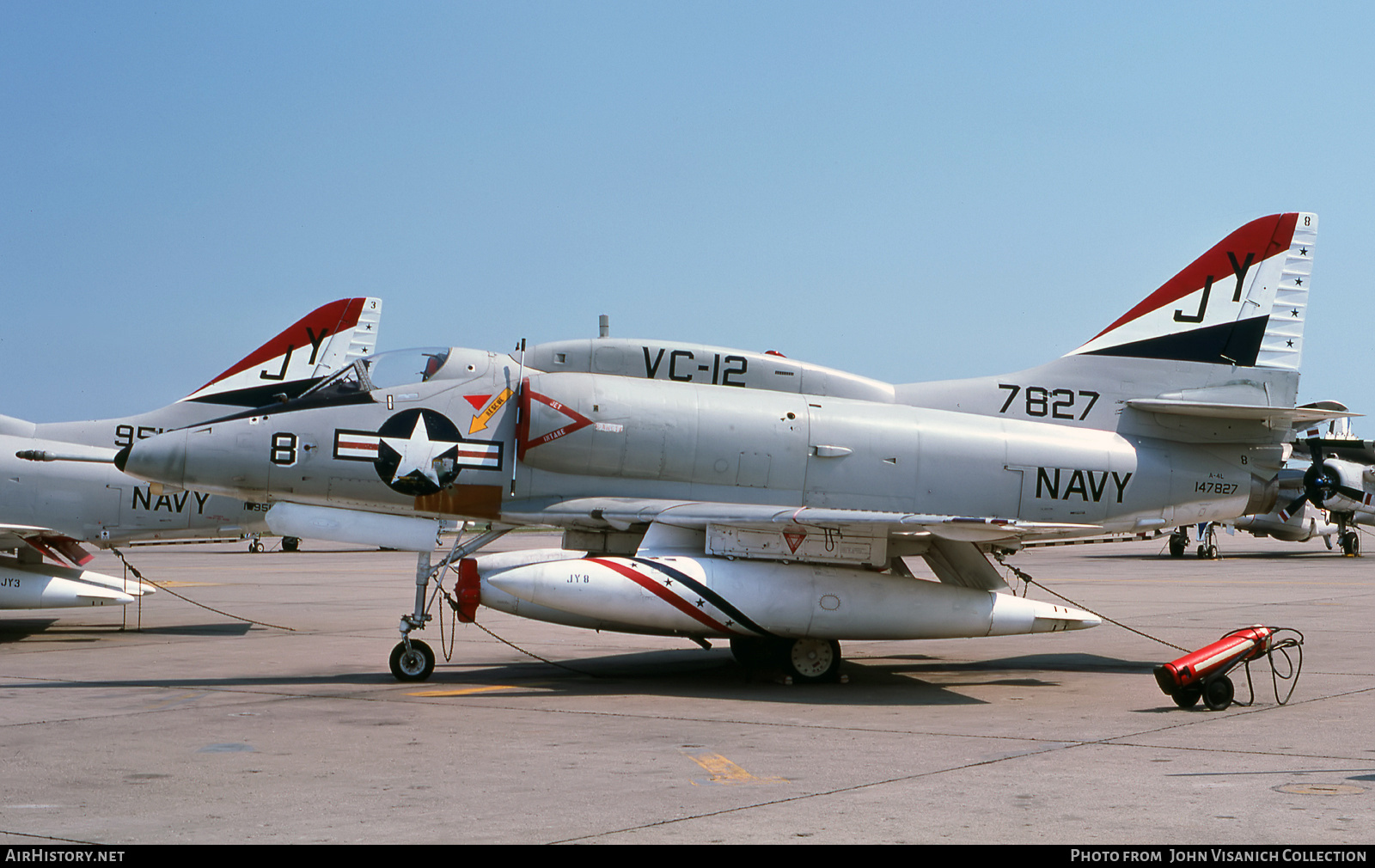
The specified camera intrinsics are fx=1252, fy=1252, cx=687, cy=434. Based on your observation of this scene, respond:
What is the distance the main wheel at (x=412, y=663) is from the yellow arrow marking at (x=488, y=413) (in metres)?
2.26

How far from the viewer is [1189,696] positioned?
1071cm

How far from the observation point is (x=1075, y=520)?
13.6m

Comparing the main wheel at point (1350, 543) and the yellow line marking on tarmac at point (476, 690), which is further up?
the main wheel at point (1350, 543)

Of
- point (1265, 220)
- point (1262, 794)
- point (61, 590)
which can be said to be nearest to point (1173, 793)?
point (1262, 794)

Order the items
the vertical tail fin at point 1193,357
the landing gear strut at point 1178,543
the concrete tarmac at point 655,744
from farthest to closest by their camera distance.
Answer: the landing gear strut at point 1178,543 < the vertical tail fin at point 1193,357 < the concrete tarmac at point 655,744

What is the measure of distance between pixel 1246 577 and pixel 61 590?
26548 millimetres

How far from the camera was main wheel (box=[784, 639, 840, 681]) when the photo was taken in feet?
41.4

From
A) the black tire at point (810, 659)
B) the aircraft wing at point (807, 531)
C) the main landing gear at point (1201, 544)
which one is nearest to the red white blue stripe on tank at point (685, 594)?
the aircraft wing at point (807, 531)

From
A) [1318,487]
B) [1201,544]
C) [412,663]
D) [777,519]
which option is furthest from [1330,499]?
[412,663]

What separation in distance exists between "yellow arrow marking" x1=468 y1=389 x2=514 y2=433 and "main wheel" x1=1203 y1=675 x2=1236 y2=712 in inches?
280

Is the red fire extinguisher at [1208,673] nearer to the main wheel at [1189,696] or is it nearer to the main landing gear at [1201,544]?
the main wheel at [1189,696]

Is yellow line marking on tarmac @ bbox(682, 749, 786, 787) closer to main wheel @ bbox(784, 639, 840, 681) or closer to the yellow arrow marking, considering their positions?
main wheel @ bbox(784, 639, 840, 681)

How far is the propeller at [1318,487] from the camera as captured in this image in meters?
32.9

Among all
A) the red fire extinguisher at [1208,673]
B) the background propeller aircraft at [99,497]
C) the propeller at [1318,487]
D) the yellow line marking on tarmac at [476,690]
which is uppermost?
the propeller at [1318,487]
